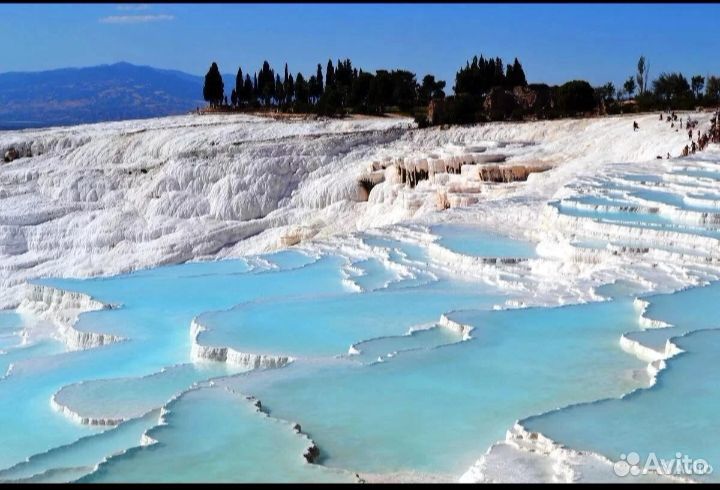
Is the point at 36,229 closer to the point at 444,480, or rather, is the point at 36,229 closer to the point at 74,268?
the point at 74,268

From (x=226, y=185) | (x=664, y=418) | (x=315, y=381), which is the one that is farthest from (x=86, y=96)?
(x=664, y=418)

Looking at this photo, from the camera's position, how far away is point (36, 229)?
20.2 metres

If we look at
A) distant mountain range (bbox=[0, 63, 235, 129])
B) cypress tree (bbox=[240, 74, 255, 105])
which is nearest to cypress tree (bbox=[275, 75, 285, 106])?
cypress tree (bbox=[240, 74, 255, 105])

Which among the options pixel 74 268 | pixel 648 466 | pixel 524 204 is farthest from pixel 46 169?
pixel 648 466

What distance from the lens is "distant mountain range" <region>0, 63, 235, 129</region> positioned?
446 feet

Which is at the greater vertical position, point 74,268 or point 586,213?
point 586,213

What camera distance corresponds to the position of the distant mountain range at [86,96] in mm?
135875

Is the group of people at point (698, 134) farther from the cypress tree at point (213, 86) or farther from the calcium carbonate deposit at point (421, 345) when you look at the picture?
the cypress tree at point (213, 86)

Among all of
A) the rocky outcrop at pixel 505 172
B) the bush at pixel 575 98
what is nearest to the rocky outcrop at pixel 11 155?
the bush at pixel 575 98

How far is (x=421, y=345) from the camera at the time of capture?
263 inches

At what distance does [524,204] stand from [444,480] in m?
8.07

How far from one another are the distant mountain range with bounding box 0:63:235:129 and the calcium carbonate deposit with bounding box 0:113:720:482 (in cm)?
11502

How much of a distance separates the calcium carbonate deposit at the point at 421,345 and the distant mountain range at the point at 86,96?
11502 cm

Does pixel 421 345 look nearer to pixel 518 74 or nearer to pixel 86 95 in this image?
pixel 518 74
